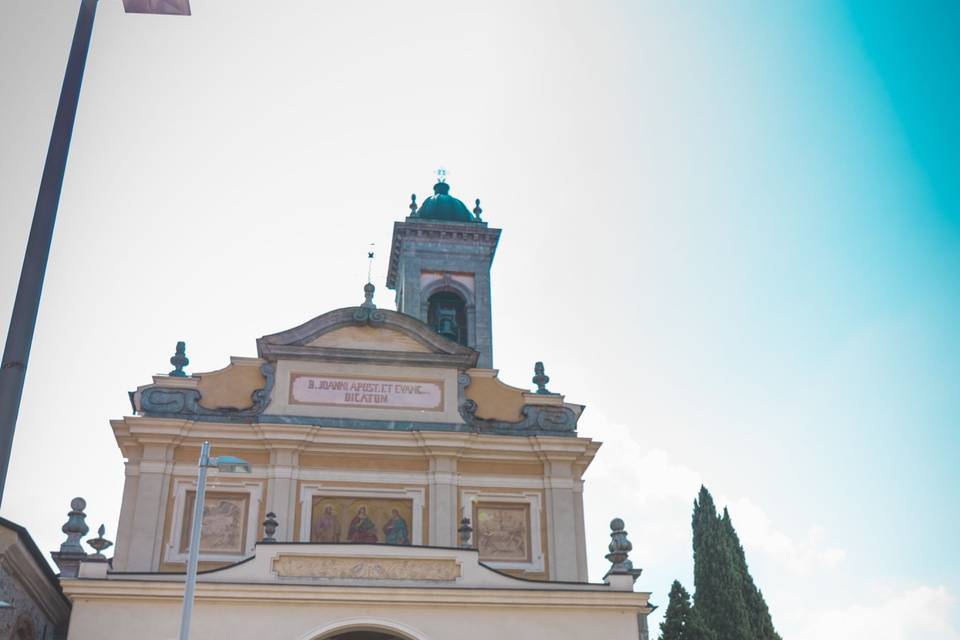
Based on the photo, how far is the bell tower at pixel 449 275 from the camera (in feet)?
101

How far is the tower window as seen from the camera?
30550 mm

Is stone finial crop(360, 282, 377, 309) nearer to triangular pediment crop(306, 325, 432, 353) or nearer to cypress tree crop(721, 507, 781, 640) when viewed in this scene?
triangular pediment crop(306, 325, 432, 353)

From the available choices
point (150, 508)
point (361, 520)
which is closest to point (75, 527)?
point (150, 508)

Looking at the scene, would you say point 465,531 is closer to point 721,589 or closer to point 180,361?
point 180,361

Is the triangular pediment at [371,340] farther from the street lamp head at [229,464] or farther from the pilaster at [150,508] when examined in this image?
the street lamp head at [229,464]

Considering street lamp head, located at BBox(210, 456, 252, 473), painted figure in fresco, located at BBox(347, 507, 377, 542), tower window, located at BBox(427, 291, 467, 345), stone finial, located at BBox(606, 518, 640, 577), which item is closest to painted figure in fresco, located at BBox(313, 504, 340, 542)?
painted figure in fresco, located at BBox(347, 507, 377, 542)

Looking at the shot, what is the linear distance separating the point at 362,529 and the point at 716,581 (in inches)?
556

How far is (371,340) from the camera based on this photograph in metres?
23.5

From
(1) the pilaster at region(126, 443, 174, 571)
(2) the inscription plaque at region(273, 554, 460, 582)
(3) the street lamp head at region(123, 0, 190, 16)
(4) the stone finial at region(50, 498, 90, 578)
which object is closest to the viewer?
(3) the street lamp head at region(123, 0, 190, 16)

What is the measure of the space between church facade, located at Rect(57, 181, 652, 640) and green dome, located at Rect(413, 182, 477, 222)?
1104 centimetres

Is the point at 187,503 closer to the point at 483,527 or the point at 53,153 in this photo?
the point at 483,527

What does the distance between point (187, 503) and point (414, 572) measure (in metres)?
6.41

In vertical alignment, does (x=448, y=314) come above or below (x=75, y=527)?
above

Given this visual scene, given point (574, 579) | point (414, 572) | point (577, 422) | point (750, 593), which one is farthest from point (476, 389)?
point (750, 593)
